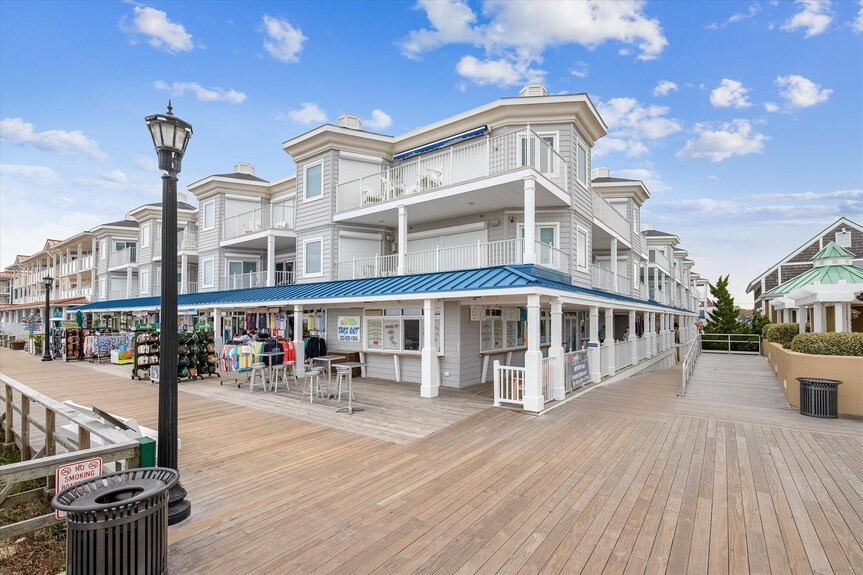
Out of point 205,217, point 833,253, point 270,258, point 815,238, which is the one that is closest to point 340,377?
point 270,258

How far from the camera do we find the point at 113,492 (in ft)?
9.82

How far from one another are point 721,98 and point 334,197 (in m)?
20.1

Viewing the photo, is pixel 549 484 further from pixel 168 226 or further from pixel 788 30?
pixel 788 30

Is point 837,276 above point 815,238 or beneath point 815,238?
beneath

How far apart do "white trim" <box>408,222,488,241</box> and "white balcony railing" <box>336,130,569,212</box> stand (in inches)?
68.8

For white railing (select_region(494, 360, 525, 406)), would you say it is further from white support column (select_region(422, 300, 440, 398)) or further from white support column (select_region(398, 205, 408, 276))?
white support column (select_region(398, 205, 408, 276))

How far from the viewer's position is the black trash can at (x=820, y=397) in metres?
8.40

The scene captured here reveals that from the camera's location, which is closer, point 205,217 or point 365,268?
point 365,268

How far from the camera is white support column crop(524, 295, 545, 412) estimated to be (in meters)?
9.04

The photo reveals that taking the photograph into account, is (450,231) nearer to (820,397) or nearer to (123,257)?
(820,397)

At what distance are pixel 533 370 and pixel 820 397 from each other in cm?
599

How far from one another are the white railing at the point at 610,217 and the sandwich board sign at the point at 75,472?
16.4m

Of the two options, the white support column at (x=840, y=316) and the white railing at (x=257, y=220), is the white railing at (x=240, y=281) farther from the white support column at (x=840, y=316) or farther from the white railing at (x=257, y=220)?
the white support column at (x=840, y=316)

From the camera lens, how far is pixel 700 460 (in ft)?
19.7
